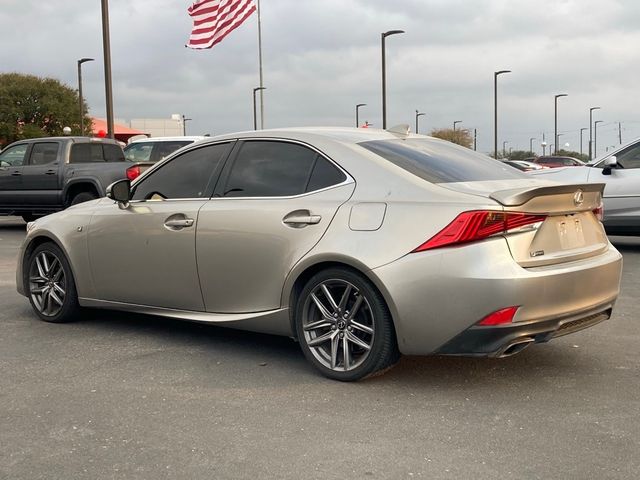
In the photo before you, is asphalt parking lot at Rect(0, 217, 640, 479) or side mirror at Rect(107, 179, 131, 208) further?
side mirror at Rect(107, 179, 131, 208)

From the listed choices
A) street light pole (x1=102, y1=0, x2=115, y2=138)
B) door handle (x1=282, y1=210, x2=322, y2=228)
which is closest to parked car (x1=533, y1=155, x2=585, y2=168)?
street light pole (x1=102, y1=0, x2=115, y2=138)

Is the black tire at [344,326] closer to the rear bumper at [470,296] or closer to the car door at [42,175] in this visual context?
the rear bumper at [470,296]

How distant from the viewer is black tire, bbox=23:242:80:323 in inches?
242

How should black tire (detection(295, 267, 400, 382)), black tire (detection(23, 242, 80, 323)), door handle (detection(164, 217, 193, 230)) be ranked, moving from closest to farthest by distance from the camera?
black tire (detection(295, 267, 400, 382)) → door handle (detection(164, 217, 193, 230)) → black tire (detection(23, 242, 80, 323))

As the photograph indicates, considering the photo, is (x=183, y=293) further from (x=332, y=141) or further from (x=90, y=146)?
(x=90, y=146)

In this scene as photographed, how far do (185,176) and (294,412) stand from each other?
2.18 m

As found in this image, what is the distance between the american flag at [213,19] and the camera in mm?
21188

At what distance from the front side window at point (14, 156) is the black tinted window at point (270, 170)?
10.9m

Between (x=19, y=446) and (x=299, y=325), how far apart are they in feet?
5.74

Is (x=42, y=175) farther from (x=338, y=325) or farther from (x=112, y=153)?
(x=338, y=325)

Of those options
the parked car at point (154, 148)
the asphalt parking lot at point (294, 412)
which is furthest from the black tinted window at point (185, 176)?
the parked car at point (154, 148)

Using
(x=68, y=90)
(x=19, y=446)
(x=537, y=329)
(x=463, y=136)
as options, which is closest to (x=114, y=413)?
(x=19, y=446)

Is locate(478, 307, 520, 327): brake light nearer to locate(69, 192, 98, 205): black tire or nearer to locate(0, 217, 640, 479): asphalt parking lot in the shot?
locate(0, 217, 640, 479): asphalt parking lot

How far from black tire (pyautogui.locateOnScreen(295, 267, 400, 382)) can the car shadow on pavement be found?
141 mm
